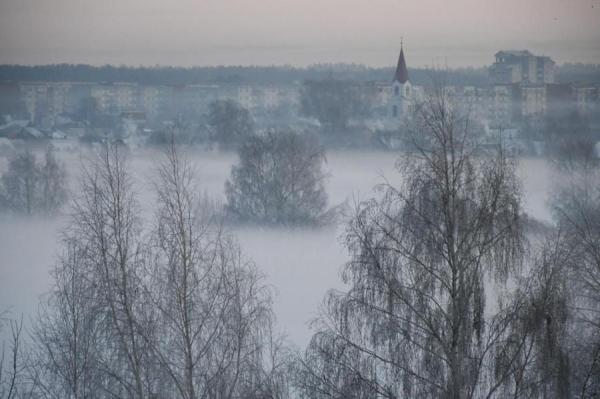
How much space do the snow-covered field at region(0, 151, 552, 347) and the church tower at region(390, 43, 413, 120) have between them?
2.24 ft

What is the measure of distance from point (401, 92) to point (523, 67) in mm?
2328

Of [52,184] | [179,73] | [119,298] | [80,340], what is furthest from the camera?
[179,73]

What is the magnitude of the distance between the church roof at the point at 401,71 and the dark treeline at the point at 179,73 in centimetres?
79

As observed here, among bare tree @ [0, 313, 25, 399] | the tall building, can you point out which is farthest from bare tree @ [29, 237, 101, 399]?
the tall building

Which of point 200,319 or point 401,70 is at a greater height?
point 401,70

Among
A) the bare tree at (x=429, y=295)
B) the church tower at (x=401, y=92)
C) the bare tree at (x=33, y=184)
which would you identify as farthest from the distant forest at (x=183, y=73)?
the bare tree at (x=429, y=295)

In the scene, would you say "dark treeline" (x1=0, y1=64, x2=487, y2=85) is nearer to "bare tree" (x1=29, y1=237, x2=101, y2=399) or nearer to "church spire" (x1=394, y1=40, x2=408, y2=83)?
"church spire" (x1=394, y1=40, x2=408, y2=83)

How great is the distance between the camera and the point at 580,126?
13.4 m

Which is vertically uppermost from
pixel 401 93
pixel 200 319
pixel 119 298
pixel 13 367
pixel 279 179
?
pixel 401 93

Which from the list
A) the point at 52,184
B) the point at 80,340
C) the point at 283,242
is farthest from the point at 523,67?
the point at 80,340

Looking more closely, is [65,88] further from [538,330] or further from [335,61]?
[538,330]

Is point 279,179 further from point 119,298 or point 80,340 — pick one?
point 80,340

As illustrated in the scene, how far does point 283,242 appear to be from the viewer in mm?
12742

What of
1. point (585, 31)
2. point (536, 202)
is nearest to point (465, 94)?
point (536, 202)
